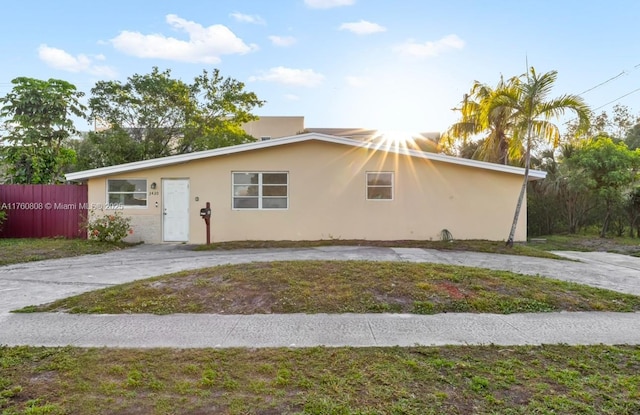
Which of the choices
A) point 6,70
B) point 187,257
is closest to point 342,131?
point 6,70

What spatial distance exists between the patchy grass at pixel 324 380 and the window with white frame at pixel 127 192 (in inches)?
385

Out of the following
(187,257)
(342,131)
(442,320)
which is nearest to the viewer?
(442,320)

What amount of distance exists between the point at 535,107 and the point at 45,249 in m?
14.6

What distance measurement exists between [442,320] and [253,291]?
8.94 ft

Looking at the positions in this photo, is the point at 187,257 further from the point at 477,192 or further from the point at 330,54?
the point at 477,192

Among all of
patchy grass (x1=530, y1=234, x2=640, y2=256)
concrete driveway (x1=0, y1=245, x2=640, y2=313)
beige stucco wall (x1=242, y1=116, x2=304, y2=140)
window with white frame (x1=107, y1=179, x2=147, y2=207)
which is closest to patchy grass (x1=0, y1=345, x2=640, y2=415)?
concrete driveway (x1=0, y1=245, x2=640, y2=313)

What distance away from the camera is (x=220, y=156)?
41.4 feet

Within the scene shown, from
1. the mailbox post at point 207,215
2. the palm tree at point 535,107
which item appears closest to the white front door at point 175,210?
the mailbox post at point 207,215

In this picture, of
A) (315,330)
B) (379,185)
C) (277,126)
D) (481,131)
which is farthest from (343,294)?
(277,126)

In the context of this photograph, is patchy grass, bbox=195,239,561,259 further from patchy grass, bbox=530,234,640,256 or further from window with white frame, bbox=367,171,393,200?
window with white frame, bbox=367,171,393,200

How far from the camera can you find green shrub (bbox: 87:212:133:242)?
1198 centimetres

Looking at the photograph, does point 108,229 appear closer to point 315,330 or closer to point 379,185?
point 379,185

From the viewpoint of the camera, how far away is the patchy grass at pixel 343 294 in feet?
16.6

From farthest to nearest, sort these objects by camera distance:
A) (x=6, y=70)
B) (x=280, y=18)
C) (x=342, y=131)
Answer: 1. (x=342, y=131)
2. (x=6, y=70)
3. (x=280, y=18)
